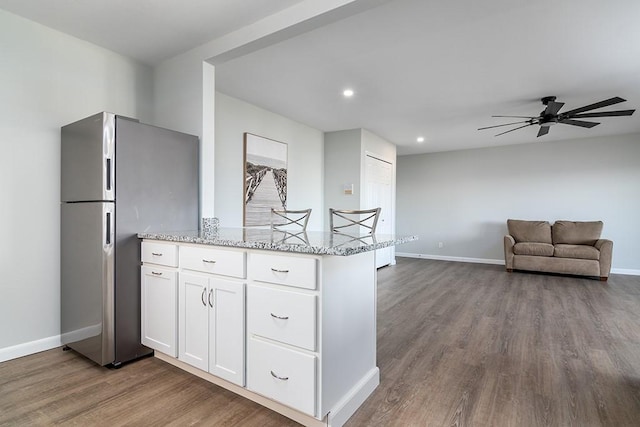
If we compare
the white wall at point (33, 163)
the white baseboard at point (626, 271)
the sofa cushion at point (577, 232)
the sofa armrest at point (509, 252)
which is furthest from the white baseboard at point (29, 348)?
the white baseboard at point (626, 271)

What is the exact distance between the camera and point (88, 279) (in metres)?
2.25

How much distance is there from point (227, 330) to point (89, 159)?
153cm

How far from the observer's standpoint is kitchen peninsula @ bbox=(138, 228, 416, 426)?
4.93ft

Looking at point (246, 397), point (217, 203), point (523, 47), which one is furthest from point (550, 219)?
point (246, 397)

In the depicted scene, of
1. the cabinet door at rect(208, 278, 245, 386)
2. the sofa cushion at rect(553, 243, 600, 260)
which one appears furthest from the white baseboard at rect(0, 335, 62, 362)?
the sofa cushion at rect(553, 243, 600, 260)

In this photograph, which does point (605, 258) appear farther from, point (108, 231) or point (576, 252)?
point (108, 231)

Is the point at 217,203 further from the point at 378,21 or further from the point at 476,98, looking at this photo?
the point at 476,98

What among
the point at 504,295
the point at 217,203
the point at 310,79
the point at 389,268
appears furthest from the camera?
the point at 389,268

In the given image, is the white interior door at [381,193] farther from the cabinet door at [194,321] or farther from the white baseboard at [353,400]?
the cabinet door at [194,321]

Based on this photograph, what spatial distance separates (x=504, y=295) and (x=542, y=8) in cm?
337

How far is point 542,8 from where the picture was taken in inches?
84.0

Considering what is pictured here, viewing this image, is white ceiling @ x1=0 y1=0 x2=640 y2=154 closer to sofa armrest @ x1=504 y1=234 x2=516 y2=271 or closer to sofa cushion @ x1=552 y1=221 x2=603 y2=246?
sofa cushion @ x1=552 y1=221 x2=603 y2=246

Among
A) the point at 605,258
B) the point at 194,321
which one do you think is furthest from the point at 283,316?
the point at 605,258

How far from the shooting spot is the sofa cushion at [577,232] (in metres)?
5.55
